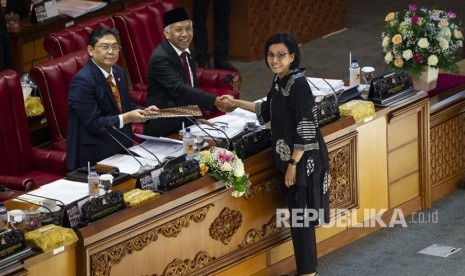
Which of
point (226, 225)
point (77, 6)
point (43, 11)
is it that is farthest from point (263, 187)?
point (77, 6)

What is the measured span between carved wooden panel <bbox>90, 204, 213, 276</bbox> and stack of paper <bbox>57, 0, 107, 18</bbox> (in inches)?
156

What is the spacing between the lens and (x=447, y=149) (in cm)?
905

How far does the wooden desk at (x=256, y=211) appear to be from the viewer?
671 cm

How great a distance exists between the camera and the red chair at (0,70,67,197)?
8.21 meters

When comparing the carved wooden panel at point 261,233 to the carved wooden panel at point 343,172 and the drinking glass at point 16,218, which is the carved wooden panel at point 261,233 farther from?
the drinking glass at point 16,218

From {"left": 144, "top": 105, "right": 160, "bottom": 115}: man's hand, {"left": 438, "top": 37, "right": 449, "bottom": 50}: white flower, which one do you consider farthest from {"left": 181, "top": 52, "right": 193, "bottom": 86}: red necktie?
{"left": 438, "top": 37, "right": 449, "bottom": 50}: white flower

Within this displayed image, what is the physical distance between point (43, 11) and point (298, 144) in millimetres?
3841

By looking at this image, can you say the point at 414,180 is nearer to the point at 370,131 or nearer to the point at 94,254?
the point at 370,131

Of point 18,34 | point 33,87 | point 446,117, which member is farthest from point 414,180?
point 18,34

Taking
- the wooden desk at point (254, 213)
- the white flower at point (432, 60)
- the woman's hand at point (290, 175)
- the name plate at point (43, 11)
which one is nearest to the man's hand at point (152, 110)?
the wooden desk at point (254, 213)

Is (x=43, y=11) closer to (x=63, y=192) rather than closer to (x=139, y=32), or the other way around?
(x=139, y=32)

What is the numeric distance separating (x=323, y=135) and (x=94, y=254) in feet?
5.92

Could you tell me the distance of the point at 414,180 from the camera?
28.7 ft

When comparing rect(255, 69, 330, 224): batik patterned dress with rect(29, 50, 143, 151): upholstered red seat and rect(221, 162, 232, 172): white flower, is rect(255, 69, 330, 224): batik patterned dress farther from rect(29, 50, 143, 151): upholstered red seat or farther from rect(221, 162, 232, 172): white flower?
rect(29, 50, 143, 151): upholstered red seat
